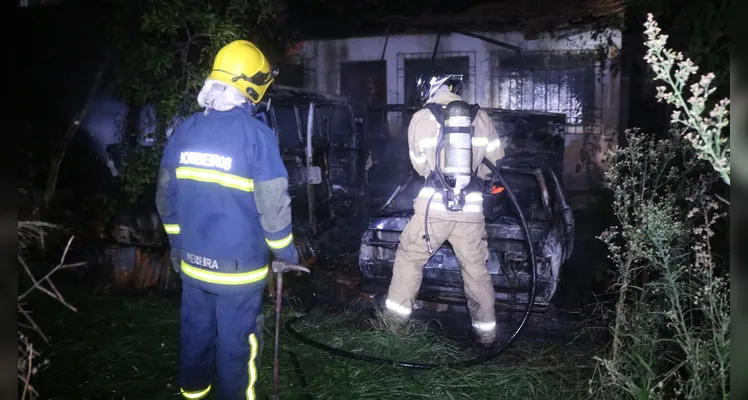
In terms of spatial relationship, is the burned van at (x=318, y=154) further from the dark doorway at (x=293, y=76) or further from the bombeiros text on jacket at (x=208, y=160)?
the dark doorway at (x=293, y=76)

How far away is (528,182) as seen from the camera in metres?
5.35

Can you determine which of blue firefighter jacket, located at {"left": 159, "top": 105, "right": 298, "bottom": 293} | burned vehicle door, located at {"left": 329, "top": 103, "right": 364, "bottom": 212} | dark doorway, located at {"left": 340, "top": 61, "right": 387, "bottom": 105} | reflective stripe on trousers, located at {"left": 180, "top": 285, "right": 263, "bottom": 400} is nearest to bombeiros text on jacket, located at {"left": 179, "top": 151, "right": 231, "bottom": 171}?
blue firefighter jacket, located at {"left": 159, "top": 105, "right": 298, "bottom": 293}

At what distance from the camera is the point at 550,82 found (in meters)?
10.3

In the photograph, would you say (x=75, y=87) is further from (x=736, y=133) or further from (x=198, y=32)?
(x=736, y=133)

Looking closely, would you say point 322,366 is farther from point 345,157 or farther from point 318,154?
point 345,157

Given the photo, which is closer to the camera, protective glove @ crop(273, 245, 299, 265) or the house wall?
protective glove @ crop(273, 245, 299, 265)

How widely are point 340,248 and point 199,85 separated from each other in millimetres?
2872

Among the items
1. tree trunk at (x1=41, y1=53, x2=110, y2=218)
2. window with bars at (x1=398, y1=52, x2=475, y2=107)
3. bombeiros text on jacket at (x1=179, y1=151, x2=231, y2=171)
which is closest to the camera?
bombeiros text on jacket at (x1=179, y1=151, x2=231, y2=171)

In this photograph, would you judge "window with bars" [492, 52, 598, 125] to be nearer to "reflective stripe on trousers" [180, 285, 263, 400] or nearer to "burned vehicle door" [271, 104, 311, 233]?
"burned vehicle door" [271, 104, 311, 233]

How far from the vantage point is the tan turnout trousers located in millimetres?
Answer: 4156

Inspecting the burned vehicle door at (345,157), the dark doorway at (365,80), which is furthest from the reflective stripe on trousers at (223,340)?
the dark doorway at (365,80)

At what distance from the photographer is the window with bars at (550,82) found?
10125 mm

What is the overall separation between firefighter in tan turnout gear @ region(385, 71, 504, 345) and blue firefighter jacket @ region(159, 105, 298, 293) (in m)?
1.54

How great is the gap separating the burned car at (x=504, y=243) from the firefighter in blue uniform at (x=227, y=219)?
5.92 feet
